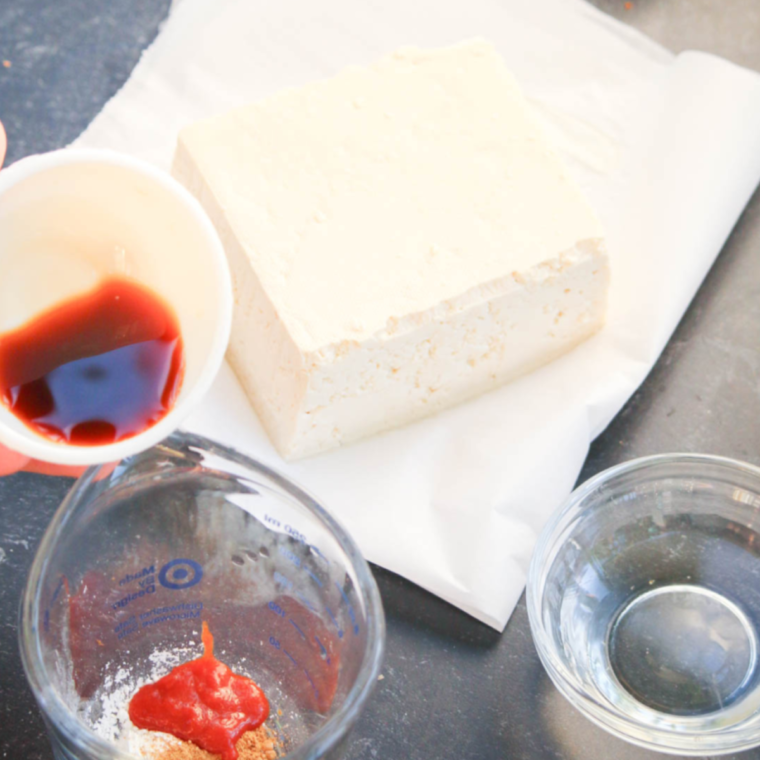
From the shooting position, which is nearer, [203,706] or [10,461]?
[203,706]

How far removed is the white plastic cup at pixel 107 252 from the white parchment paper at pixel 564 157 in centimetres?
35

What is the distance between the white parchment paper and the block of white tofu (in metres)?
0.06

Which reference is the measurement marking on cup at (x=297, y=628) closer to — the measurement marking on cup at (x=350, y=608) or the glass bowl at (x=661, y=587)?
the measurement marking on cup at (x=350, y=608)

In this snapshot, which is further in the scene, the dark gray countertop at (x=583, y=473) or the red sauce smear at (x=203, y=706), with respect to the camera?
the dark gray countertop at (x=583, y=473)

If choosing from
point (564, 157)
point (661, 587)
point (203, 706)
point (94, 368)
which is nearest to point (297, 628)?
point (203, 706)

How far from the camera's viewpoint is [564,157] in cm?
180

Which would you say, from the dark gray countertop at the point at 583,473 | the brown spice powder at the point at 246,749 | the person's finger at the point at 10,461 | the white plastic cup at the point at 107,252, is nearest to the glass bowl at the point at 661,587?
the dark gray countertop at the point at 583,473

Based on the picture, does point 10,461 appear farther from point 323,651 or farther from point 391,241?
point 391,241

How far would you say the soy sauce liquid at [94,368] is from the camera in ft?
4.04

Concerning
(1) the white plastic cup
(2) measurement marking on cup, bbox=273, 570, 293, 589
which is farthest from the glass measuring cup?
(1) the white plastic cup

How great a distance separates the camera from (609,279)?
1.60m

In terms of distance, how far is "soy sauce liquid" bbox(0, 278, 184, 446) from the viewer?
1.23 meters

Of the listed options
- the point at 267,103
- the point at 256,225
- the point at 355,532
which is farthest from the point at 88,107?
the point at 355,532

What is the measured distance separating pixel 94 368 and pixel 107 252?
0.52 ft
